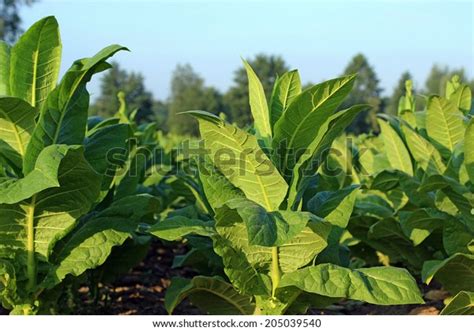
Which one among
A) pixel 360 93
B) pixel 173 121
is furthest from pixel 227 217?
pixel 360 93

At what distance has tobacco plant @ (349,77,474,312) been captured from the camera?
3178 millimetres

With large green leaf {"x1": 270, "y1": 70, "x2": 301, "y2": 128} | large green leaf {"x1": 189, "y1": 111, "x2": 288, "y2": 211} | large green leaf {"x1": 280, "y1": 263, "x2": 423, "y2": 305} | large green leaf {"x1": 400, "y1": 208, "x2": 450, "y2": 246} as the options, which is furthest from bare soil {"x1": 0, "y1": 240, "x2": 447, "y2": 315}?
large green leaf {"x1": 270, "y1": 70, "x2": 301, "y2": 128}

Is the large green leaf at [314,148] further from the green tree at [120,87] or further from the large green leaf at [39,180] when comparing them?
the green tree at [120,87]

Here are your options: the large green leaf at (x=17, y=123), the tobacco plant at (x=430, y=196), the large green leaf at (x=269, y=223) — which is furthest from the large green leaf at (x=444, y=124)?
the large green leaf at (x=17, y=123)

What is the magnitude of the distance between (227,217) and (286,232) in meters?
0.36

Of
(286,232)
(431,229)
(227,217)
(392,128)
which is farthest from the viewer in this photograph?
(392,128)

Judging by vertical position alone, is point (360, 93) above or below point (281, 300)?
above

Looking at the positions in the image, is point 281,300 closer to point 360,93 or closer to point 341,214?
point 341,214

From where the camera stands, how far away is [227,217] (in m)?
2.58

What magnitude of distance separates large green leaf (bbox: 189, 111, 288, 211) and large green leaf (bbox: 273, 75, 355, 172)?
0.56ft

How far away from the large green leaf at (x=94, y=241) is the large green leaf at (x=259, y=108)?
705mm

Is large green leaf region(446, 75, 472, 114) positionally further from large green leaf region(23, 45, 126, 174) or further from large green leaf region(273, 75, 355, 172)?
large green leaf region(23, 45, 126, 174)

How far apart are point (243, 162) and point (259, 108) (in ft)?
1.07

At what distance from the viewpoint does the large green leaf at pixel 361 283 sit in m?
2.39
